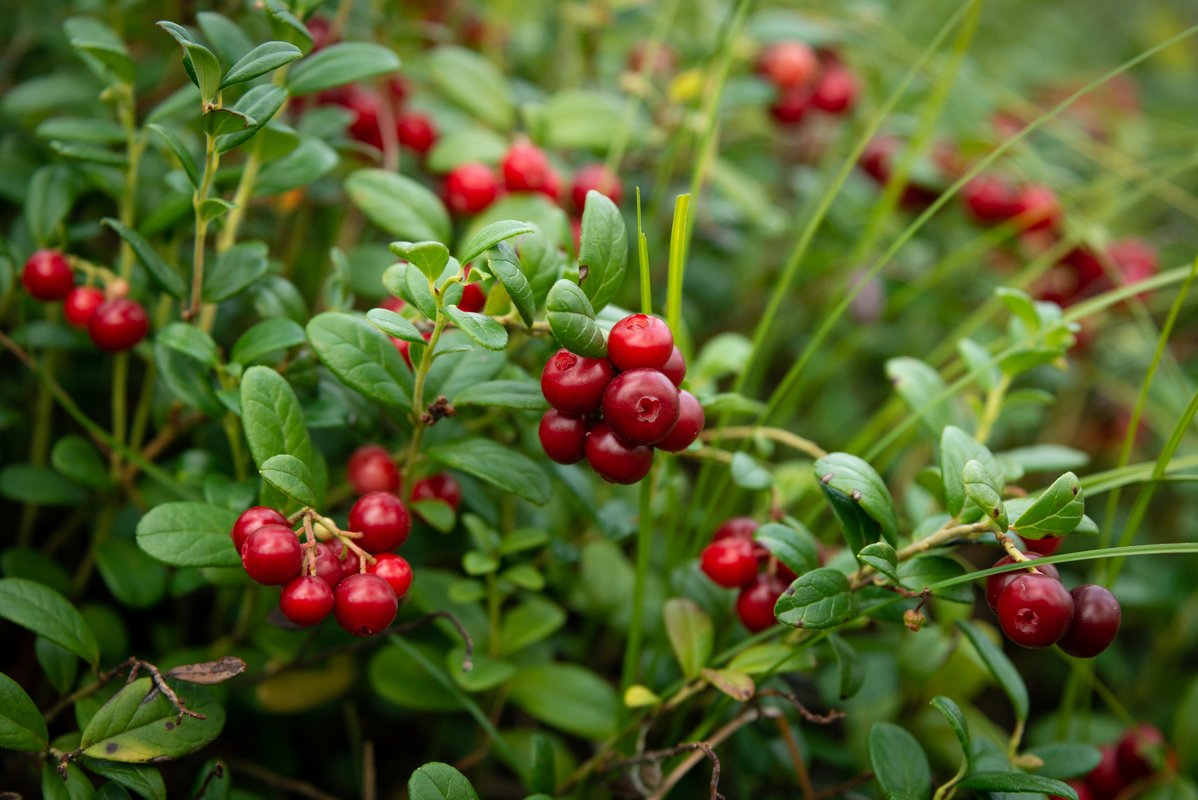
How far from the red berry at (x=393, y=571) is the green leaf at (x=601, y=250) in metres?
0.38

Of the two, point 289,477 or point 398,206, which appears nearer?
point 289,477

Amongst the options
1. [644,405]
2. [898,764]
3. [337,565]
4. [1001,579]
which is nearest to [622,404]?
[644,405]

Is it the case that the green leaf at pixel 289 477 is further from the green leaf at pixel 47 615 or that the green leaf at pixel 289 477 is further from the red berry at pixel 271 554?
the green leaf at pixel 47 615

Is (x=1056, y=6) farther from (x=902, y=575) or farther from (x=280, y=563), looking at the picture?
(x=280, y=563)

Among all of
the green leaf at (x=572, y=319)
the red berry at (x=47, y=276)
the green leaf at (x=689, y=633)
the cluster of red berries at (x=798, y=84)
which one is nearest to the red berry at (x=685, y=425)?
the green leaf at (x=572, y=319)

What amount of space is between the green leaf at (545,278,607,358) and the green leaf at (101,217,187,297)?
1.91ft

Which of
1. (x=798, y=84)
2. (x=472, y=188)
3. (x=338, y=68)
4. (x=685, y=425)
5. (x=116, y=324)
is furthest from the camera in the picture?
(x=798, y=84)

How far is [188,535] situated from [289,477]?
0.60ft

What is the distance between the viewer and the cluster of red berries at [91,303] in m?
1.26

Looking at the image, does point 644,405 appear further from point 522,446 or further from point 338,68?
point 338,68

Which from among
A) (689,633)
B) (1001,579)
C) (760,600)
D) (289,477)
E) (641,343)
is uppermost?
(641,343)

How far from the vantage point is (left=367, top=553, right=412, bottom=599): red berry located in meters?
1.03

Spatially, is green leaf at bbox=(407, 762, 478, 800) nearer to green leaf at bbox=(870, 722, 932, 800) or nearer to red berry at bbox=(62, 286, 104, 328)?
green leaf at bbox=(870, 722, 932, 800)

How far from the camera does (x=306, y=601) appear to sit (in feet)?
3.16
